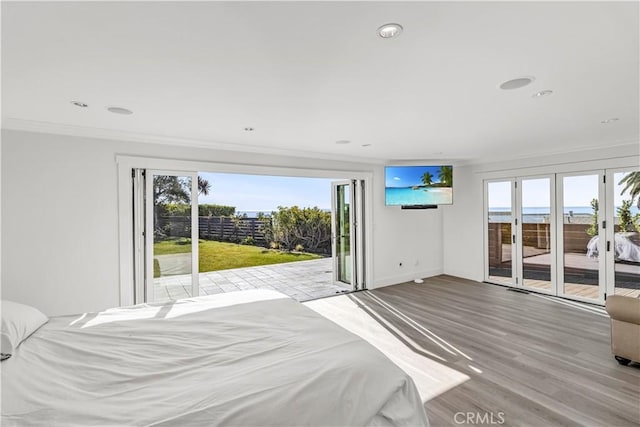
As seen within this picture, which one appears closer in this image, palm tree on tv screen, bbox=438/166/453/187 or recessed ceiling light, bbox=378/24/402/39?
recessed ceiling light, bbox=378/24/402/39

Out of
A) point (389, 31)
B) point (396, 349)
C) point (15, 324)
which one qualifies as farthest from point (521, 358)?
point (15, 324)

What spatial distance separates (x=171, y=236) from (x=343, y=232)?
3093 mm

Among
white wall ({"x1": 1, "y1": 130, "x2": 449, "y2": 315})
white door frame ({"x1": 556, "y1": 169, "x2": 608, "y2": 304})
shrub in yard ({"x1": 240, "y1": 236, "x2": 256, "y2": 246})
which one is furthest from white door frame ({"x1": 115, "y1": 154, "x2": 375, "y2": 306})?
shrub in yard ({"x1": 240, "y1": 236, "x2": 256, "y2": 246})

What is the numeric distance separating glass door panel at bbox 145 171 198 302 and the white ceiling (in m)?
0.65

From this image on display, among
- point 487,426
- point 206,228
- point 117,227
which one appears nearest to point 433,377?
point 487,426

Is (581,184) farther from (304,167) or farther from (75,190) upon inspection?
(75,190)

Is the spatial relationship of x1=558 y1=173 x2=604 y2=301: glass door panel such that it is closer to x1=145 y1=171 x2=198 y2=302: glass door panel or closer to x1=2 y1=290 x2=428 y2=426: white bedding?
x1=2 y1=290 x2=428 y2=426: white bedding

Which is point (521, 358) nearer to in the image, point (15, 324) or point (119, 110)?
point (15, 324)

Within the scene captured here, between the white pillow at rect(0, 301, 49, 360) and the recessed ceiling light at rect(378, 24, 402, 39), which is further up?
the recessed ceiling light at rect(378, 24, 402, 39)

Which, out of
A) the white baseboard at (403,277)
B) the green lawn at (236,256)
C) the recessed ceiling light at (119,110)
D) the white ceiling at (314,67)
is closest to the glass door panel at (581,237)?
the white ceiling at (314,67)

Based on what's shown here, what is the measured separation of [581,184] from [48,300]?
7.16 meters

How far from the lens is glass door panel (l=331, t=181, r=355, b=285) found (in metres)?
5.77

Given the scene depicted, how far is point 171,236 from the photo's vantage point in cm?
393

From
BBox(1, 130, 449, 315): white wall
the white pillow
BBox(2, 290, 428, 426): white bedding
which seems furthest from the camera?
BBox(1, 130, 449, 315): white wall
